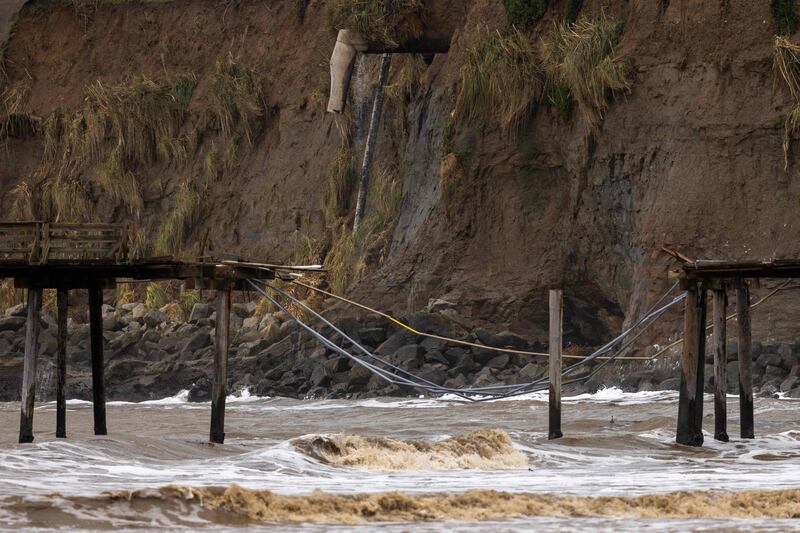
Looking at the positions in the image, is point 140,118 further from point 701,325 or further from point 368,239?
point 701,325

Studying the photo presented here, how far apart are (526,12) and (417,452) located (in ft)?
44.5

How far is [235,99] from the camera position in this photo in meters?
35.2

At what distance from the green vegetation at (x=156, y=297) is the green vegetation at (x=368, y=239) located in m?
3.91

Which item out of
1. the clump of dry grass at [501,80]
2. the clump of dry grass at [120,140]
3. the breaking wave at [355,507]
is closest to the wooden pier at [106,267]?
the breaking wave at [355,507]

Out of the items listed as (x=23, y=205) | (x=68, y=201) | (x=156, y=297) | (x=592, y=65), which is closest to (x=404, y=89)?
(x=156, y=297)

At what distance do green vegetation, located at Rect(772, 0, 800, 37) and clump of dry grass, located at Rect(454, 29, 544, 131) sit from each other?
424 cm

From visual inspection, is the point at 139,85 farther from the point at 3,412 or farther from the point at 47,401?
the point at 3,412

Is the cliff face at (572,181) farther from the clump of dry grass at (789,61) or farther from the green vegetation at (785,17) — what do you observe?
the clump of dry grass at (789,61)

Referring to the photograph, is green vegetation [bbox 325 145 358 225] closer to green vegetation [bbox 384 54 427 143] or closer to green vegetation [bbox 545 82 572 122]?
green vegetation [bbox 384 54 427 143]

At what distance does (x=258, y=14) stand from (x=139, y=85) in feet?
10.6

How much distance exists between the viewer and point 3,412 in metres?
23.8

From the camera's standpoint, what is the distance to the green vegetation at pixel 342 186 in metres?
32.1

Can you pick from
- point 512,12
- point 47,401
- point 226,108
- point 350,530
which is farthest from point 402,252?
point 350,530

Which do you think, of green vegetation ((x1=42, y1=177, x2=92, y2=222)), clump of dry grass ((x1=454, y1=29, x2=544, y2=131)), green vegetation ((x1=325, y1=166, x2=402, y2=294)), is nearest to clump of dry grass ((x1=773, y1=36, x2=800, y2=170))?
clump of dry grass ((x1=454, y1=29, x2=544, y2=131))
